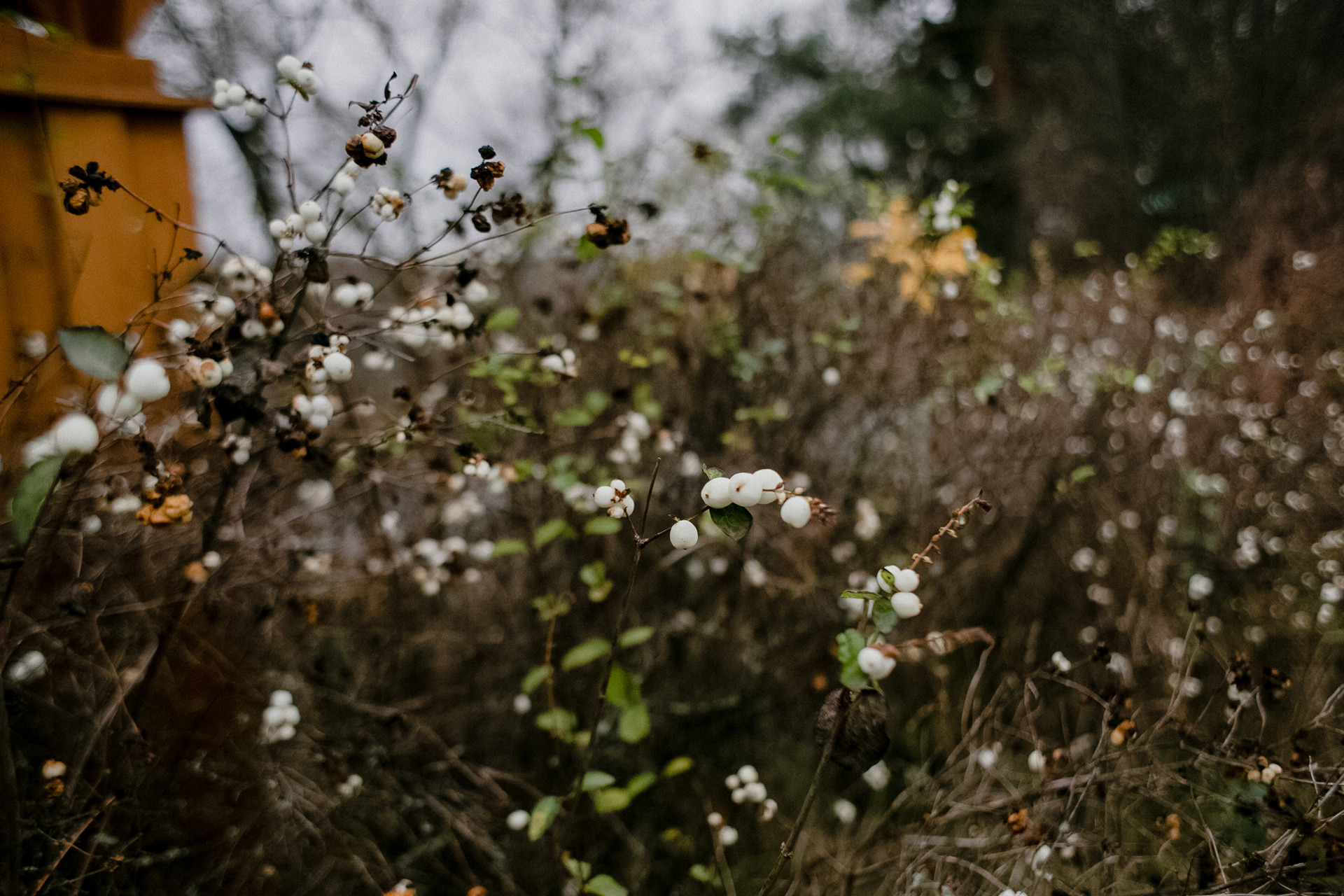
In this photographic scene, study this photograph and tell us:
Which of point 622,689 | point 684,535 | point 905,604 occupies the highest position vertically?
point 684,535

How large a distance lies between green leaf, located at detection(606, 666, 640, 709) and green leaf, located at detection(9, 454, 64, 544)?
43.0 inches

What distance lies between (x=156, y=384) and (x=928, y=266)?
2.61m

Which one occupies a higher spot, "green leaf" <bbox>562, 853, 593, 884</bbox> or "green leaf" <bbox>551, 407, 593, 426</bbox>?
"green leaf" <bbox>551, 407, 593, 426</bbox>

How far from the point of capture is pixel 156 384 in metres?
0.86

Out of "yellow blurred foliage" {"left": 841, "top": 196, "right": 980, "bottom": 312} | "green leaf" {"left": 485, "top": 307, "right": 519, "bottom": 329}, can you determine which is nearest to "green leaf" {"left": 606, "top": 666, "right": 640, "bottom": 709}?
"green leaf" {"left": 485, "top": 307, "right": 519, "bottom": 329}

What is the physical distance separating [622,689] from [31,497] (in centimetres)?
122

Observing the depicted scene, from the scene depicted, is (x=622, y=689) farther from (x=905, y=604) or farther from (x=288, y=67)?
(x=288, y=67)

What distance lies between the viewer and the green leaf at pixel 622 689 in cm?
155

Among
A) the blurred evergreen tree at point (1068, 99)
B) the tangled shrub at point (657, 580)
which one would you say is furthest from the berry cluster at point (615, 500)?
the blurred evergreen tree at point (1068, 99)

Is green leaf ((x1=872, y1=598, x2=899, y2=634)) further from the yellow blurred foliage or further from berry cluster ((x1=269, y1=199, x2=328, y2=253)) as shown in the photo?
the yellow blurred foliage

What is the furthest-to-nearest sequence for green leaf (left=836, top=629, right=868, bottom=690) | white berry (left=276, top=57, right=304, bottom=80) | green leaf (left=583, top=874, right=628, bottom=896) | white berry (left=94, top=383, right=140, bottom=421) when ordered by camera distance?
green leaf (left=583, top=874, right=628, bottom=896) → white berry (left=276, top=57, right=304, bottom=80) → green leaf (left=836, top=629, right=868, bottom=690) → white berry (left=94, top=383, right=140, bottom=421)

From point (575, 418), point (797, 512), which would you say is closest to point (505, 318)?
point (575, 418)

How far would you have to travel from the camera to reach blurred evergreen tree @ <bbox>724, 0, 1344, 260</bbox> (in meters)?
7.07

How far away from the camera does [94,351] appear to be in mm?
821
